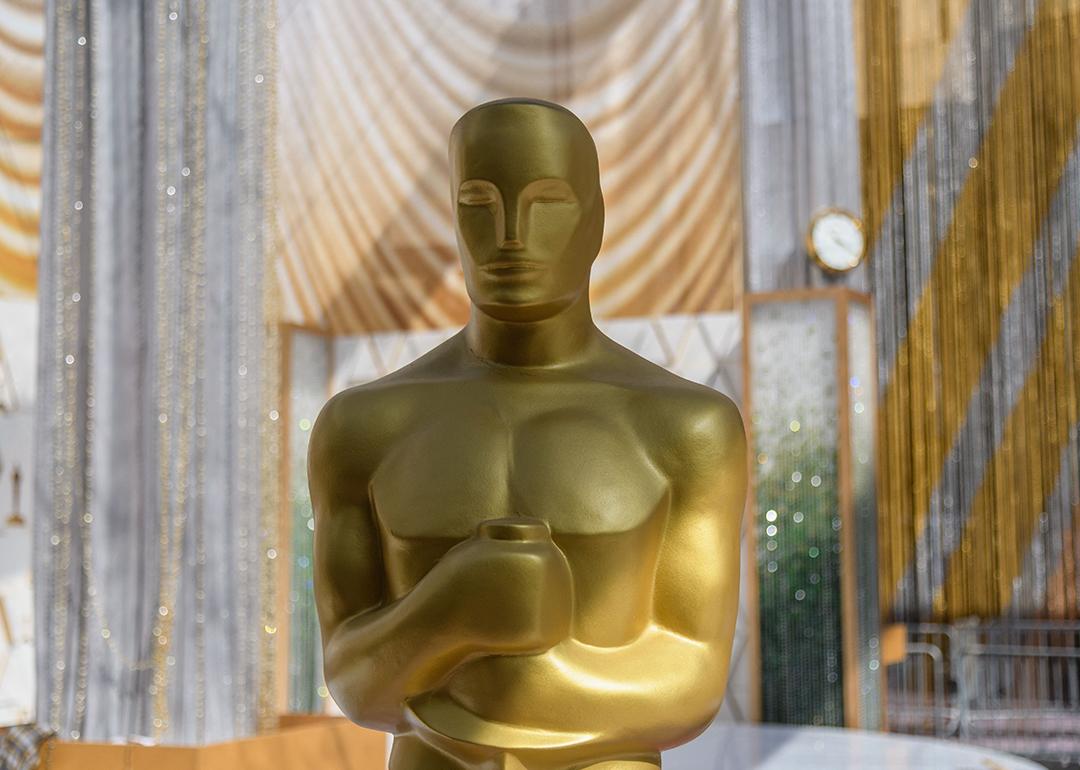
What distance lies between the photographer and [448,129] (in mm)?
9219

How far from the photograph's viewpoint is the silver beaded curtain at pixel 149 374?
5.86 metres

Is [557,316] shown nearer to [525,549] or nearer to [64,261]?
[525,549]

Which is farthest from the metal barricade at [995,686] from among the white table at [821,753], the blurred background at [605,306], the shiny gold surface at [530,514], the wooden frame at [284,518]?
the shiny gold surface at [530,514]

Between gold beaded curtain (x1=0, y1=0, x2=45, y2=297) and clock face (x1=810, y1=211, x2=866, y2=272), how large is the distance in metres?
4.49

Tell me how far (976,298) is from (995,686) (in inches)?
116

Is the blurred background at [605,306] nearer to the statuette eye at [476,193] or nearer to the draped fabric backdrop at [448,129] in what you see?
the draped fabric backdrop at [448,129]

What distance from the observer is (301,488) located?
9.02 m

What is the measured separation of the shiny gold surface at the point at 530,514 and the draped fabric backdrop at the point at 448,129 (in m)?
6.63

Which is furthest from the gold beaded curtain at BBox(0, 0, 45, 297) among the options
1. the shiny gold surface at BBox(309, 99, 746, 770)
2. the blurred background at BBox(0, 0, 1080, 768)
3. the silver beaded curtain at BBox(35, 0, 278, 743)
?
the shiny gold surface at BBox(309, 99, 746, 770)

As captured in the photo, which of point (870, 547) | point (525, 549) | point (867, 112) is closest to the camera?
point (525, 549)

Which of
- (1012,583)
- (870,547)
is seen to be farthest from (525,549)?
(1012,583)

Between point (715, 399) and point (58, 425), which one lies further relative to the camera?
point (58, 425)

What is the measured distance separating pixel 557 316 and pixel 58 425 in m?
4.57

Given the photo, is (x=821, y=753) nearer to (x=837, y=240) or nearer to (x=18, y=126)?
(x=837, y=240)
